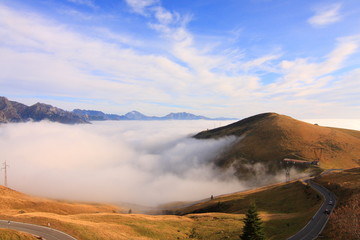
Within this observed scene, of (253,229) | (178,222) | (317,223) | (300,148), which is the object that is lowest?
(178,222)

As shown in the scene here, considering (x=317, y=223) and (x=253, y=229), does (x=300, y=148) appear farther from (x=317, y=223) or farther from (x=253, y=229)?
(x=253, y=229)

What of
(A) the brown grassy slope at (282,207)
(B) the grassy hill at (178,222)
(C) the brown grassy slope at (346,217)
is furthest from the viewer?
(A) the brown grassy slope at (282,207)

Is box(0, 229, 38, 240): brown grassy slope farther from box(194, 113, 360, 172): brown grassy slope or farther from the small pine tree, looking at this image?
box(194, 113, 360, 172): brown grassy slope

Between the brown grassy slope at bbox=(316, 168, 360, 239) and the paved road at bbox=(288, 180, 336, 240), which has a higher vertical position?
the brown grassy slope at bbox=(316, 168, 360, 239)

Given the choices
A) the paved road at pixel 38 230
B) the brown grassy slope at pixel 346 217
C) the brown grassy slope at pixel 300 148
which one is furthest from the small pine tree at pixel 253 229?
the brown grassy slope at pixel 300 148

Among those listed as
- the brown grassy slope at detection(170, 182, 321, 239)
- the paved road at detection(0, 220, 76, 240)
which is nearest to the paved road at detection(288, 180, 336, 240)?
the brown grassy slope at detection(170, 182, 321, 239)

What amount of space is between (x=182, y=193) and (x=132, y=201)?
38.0 m

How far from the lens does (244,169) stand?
169375 millimetres

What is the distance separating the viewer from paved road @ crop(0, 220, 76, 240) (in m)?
37.9

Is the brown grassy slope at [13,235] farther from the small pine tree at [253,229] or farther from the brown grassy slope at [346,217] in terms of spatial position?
the brown grassy slope at [346,217]

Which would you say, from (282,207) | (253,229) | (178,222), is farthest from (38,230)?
(282,207)

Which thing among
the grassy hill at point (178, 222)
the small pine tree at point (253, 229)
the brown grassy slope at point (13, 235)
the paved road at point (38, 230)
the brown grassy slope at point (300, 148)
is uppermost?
the brown grassy slope at point (300, 148)

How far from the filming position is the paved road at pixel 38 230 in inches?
1491

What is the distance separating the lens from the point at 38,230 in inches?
1570
